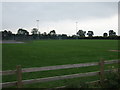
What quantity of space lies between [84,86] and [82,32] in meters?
144

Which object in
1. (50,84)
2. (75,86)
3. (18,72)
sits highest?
(18,72)

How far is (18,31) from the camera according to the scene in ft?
426

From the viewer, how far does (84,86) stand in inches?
207

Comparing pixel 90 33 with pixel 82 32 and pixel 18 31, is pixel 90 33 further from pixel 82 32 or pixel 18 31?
pixel 18 31

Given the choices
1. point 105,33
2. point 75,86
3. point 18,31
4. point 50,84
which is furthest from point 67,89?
point 105,33

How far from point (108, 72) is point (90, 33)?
14338 centimetres

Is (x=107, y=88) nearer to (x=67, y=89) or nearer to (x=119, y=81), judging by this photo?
(x=119, y=81)

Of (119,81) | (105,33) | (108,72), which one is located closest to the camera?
(119,81)

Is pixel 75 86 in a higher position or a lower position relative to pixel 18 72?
lower

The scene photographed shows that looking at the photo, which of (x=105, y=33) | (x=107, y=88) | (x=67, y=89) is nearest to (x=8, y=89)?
(x=67, y=89)

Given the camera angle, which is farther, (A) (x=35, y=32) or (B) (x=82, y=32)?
(B) (x=82, y=32)

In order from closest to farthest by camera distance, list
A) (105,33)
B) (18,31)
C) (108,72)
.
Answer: (108,72) < (18,31) < (105,33)

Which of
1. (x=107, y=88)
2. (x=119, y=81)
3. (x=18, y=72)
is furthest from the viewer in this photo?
(x=119, y=81)

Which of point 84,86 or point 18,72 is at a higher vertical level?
point 18,72
